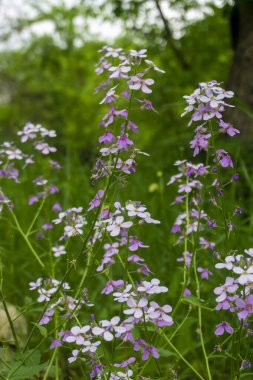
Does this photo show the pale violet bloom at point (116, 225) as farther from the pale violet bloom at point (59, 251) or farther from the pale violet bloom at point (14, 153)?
the pale violet bloom at point (14, 153)

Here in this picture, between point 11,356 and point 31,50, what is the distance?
9.82 metres

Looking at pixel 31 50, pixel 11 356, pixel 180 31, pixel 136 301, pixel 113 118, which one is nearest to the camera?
pixel 136 301

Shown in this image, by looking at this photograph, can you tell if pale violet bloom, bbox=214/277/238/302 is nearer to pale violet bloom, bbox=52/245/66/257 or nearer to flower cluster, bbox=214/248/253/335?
flower cluster, bbox=214/248/253/335

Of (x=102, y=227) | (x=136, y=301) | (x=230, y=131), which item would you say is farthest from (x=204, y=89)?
(x=136, y=301)

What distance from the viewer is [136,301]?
4.59 feet

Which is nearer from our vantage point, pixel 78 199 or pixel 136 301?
pixel 136 301

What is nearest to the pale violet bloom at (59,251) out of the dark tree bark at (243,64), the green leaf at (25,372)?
the green leaf at (25,372)

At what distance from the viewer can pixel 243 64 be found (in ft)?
15.8

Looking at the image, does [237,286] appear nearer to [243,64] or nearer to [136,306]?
[136,306]

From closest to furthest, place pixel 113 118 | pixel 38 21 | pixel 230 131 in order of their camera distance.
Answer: pixel 230 131 → pixel 113 118 → pixel 38 21

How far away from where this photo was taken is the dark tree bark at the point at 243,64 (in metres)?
4.53

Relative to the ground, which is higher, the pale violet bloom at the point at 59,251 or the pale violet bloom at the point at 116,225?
the pale violet bloom at the point at 116,225

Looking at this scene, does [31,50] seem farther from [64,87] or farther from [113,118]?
[113,118]

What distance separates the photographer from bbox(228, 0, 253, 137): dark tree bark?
4527mm
